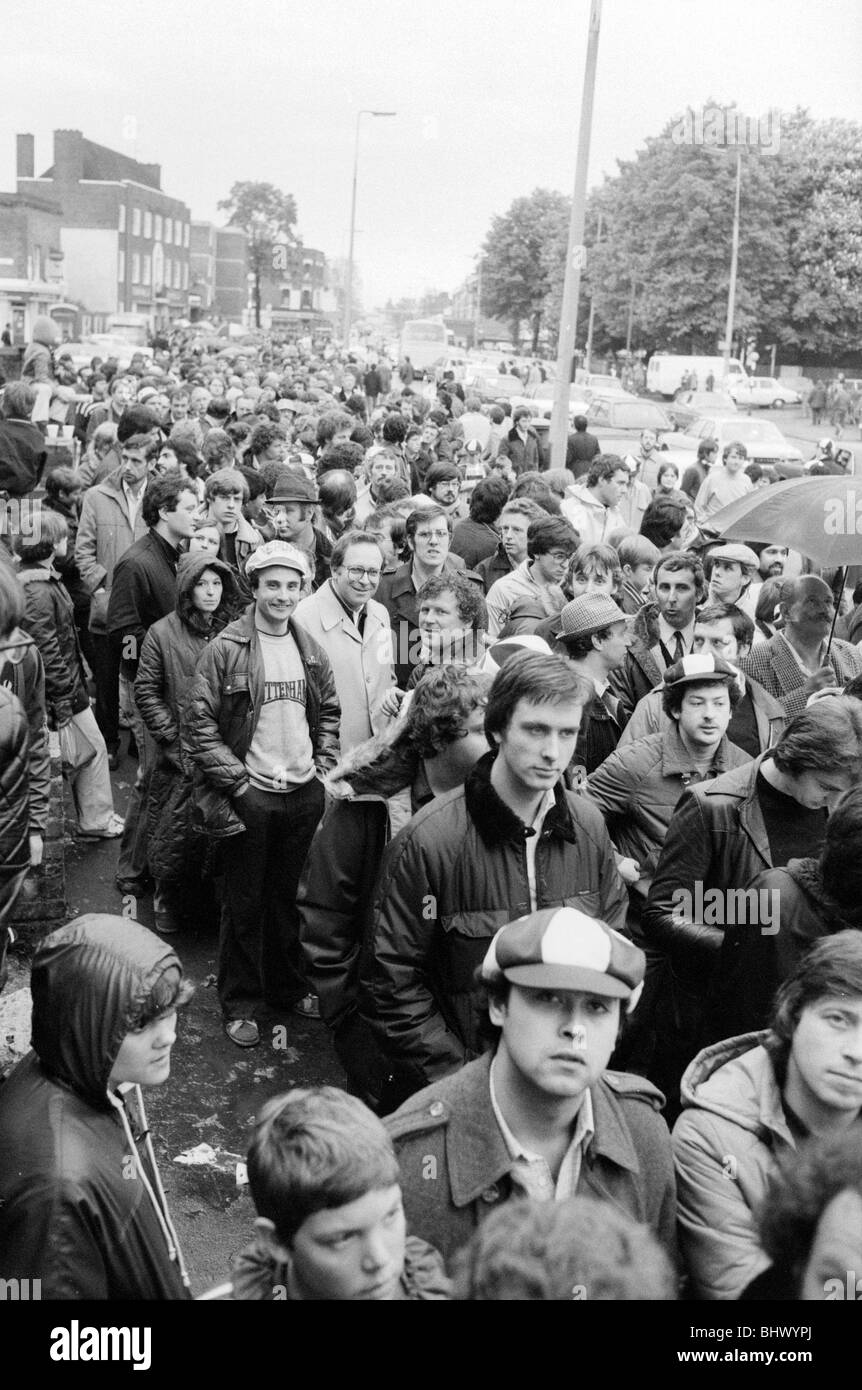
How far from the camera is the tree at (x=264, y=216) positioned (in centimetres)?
6306

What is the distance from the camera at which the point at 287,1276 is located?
2.26 m

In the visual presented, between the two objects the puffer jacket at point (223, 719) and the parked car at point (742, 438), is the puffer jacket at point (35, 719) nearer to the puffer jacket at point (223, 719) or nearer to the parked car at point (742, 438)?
the puffer jacket at point (223, 719)

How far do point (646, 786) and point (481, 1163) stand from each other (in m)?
2.34

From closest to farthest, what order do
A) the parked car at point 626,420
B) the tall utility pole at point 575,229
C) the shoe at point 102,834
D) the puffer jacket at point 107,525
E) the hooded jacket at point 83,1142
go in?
the hooded jacket at point 83,1142 < the shoe at point 102,834 < the puffer jacket at point 107,525 < the tall utility pole at point 575,229 < the parked car at point 626,420

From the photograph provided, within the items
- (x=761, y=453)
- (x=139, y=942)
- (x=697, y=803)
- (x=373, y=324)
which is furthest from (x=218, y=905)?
(x=373, y=324)

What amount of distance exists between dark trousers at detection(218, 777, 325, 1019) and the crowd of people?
0.05 feet

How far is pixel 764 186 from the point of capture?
176ft

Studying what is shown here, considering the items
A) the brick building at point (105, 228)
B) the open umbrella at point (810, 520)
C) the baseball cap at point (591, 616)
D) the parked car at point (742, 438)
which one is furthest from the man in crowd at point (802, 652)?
the brick building at point (105, 228)

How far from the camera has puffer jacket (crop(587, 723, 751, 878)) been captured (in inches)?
186

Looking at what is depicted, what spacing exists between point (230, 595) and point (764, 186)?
52.1 m

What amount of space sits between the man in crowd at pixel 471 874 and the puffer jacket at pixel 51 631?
338 centimetres

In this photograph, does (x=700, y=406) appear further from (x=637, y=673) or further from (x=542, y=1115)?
(x=542, y=1115)

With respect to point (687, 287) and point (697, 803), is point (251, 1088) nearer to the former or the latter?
point (697, 803)

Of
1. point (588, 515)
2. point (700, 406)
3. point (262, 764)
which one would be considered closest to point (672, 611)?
point (262, 764)
